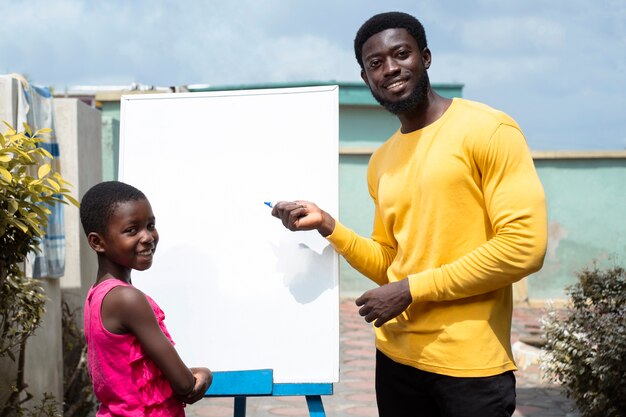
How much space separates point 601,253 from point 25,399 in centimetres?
917

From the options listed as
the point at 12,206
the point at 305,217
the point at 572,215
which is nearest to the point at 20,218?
the point at 12,206

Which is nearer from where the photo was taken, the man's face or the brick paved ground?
the man's face

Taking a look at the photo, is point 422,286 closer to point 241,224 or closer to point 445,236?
point 445,236

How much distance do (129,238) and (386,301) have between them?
0.78 metres

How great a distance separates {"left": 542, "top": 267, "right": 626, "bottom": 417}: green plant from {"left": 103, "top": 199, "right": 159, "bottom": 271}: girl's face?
3.33 metres

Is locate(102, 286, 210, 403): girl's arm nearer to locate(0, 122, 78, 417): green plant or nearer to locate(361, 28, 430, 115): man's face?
locate(361, 28, 430, 115): man's face

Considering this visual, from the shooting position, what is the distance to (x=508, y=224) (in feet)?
7.91

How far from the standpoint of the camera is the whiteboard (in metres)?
3.17

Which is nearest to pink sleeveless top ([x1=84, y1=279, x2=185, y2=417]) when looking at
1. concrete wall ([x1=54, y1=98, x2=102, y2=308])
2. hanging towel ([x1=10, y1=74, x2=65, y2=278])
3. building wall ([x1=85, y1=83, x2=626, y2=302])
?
hanging towel ([x1=10, y1=74, x2=65, y2=278])

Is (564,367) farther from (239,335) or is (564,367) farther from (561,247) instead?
(561,247)

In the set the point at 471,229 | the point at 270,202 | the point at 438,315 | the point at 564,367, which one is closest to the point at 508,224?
the point at 471,229

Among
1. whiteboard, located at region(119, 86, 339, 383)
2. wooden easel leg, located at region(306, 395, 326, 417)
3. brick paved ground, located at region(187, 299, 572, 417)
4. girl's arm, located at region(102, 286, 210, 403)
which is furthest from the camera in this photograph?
brick paved ground, located at region(187, 299, 572, 417)

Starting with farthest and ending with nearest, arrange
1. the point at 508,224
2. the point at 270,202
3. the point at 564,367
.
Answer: the point at 564,367 < the point at 270,202 < the point at 508,224

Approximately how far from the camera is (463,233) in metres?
2.55
